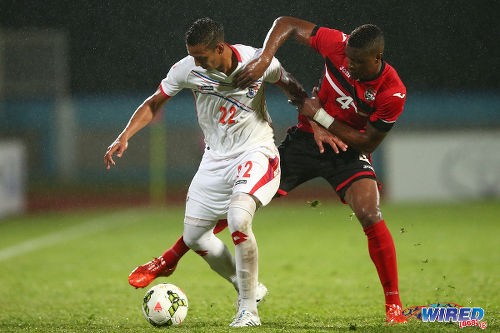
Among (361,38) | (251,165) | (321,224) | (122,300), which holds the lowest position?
(321,224)

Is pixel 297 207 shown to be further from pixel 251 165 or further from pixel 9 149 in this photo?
pixel 251 165

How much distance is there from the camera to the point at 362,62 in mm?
5051

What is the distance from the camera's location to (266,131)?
5.55 metres

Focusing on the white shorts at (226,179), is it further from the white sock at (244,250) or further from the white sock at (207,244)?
the white sock at (244,250)

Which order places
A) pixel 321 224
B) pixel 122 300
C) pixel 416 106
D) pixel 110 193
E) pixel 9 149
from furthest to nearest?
pixel 416 106
pixel 110 193
pixel 9 149
pixel 321 224
pixel 122 300

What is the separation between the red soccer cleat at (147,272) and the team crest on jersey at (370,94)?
2016mm

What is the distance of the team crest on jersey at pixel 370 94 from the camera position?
528 centimetres

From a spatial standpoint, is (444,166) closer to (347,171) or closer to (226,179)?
(347,171)

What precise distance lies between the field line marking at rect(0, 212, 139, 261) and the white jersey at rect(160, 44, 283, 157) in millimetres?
5233

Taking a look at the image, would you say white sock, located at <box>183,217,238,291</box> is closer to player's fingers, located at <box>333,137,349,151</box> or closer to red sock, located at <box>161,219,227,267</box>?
red sock, located at <box>161,219,227,267</box>

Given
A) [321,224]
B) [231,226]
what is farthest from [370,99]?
[321,224]

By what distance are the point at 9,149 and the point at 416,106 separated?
36.0 feet

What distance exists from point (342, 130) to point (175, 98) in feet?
45.9

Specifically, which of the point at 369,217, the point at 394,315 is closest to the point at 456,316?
the point at 394,315
